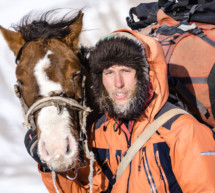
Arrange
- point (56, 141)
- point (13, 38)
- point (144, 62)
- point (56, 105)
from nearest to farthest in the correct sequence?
1. point (56, 141)
2. point (56, 105)
3. point (144, 62)
4. point (13, 38)

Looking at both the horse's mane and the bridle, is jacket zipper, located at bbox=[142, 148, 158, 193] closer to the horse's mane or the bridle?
the bridle

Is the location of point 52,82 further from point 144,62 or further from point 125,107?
point 144,62

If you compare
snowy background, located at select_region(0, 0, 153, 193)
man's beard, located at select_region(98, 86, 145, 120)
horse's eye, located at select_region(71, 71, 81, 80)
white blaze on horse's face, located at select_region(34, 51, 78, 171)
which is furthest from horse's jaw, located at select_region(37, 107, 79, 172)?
snowy background, located at select_region(0, 0, 153, 193)

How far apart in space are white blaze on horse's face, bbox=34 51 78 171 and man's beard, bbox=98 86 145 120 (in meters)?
0.43

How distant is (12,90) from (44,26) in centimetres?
466

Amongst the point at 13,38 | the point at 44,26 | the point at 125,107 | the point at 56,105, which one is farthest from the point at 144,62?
the point at 13,38

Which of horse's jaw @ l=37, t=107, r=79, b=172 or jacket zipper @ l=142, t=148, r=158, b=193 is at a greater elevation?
horse's jaw @ l=37, t=107, r=79, b=172

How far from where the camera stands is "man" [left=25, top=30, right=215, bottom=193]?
65.7 inches

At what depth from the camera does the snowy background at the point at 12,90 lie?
4004mm

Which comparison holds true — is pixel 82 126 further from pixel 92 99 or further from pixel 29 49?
pixel 29 49

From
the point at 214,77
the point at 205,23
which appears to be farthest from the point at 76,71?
the point at 205,23

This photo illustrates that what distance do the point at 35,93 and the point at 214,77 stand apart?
5.00 feet

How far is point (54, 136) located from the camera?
1626mm

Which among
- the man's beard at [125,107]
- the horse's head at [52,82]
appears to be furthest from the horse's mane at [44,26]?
the man's beard at [125,107]
